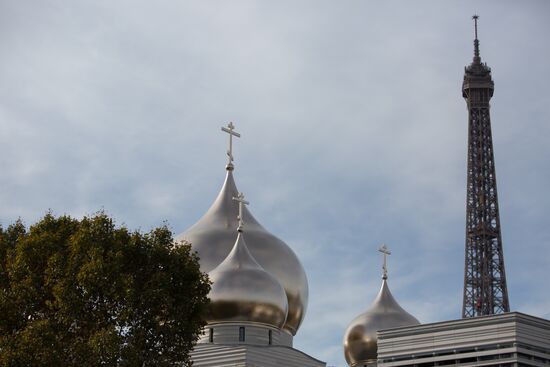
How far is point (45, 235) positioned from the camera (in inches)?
2026

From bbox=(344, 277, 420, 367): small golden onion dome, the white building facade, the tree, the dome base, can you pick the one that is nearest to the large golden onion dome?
bbox=(344, 277, 420, 367): small golden onion dome

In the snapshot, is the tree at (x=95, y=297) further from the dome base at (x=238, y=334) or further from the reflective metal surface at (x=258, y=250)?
the reflective metal surface at (x=258, y=250)

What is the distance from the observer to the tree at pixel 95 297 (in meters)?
49.1

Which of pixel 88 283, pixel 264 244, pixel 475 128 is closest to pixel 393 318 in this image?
pixel 264 244

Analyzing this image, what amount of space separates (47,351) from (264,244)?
25630mm

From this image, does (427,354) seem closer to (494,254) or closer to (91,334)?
(91,334)

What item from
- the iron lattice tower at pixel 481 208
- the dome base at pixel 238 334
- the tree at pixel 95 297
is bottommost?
the tree at pixel 95 297

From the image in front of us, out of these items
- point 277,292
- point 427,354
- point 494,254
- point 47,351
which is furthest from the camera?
point 494,254

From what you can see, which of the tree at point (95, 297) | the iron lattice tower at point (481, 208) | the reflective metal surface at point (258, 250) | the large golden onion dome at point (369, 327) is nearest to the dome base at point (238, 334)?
the reflective metal surface at point (258, 250)

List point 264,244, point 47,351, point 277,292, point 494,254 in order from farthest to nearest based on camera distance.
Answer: point 494,254 → point 264,244 → point 277,292 → point 47,351

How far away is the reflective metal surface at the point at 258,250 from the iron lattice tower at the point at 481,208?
133 feet

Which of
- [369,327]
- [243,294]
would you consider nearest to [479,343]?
[243,294]

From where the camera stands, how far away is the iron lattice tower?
11381 cm

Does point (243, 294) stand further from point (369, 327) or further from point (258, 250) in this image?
point (369, 327)
